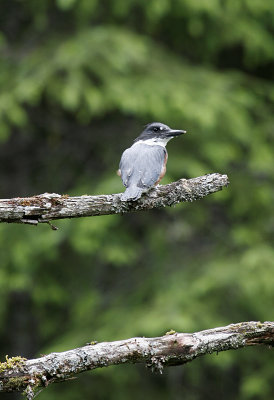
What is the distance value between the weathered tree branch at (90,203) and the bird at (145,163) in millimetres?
84

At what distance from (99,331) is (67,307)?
5.83ft

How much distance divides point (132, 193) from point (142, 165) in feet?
4.46

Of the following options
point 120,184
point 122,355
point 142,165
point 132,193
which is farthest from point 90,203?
point 120,184

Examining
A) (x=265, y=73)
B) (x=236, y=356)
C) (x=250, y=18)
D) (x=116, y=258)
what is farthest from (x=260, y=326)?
(x=265, y=73)

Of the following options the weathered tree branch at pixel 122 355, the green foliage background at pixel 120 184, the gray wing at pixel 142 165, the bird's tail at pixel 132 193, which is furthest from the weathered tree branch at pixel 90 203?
the green foliage background at pixel 120 184

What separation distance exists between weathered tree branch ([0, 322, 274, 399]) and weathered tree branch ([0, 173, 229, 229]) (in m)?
0.81

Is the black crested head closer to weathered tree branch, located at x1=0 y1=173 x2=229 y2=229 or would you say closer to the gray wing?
the gray wing

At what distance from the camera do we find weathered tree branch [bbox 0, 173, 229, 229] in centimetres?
423

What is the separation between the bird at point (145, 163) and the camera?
513cm

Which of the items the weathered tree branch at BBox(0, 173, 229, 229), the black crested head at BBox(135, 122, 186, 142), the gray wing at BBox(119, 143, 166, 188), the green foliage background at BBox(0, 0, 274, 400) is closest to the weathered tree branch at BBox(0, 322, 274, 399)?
the weathered tree branch at BBox(0, 173, 229, 229)

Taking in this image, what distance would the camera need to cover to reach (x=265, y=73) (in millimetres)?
11992

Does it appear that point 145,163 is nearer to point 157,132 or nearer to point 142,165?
point 142,165

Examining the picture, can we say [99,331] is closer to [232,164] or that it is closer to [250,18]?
[232,164]

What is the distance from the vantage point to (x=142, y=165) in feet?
20.1
